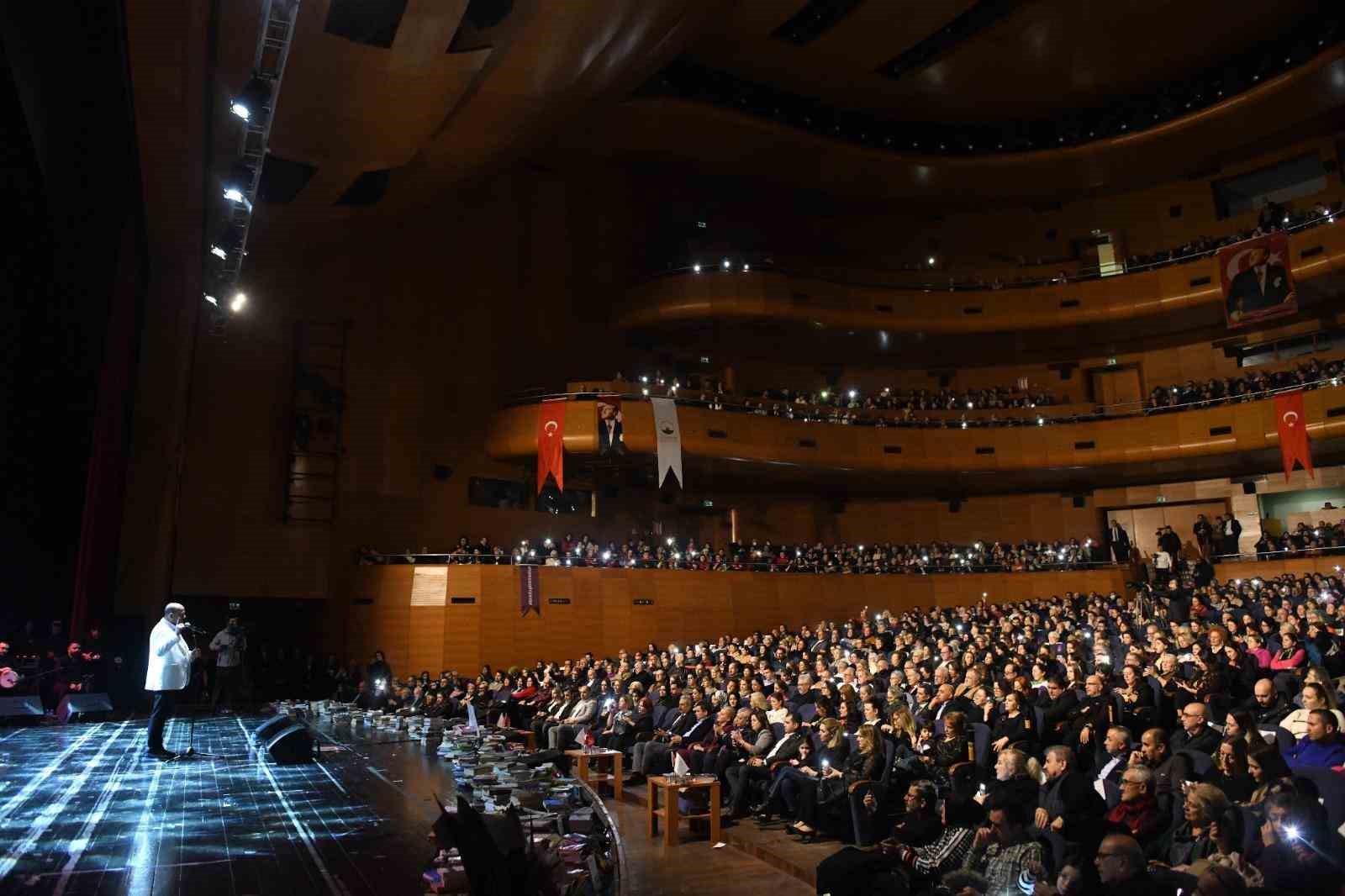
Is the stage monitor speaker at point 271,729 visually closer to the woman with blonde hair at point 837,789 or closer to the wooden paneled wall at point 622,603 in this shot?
the woman with blonde hair at point 837,789

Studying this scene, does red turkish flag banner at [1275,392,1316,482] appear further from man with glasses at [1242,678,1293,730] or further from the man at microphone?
the man at microphone

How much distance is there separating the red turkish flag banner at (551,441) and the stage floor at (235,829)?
337 inches

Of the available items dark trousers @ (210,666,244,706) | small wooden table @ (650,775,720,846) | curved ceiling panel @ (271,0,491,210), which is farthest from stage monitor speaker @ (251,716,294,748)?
curved ceiling panel @ (271,0,491,210)

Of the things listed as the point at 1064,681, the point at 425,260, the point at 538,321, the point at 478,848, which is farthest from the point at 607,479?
the point at 478,848

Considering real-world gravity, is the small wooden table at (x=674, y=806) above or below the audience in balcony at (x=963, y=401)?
below

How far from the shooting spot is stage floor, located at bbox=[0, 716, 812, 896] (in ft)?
10.7

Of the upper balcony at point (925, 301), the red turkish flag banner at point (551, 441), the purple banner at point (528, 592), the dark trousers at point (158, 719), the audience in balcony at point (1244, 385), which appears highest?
the upper balcony at point (925, 301)

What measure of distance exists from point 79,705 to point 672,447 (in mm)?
9411

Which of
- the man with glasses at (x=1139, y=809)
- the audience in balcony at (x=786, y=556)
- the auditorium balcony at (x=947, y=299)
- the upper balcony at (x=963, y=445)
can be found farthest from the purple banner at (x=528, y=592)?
the man with glasses at (x=1139, y=809)

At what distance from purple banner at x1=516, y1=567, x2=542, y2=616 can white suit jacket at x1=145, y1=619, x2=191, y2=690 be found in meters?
8.76

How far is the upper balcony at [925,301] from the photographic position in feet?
57.5

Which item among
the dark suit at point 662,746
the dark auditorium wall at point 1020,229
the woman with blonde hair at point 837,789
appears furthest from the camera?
the dark auditorium wall at point 1020,229

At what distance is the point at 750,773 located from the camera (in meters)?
6.12

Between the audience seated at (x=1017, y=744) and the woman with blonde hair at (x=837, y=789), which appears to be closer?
the audience seated at (x=1017, y=744)
